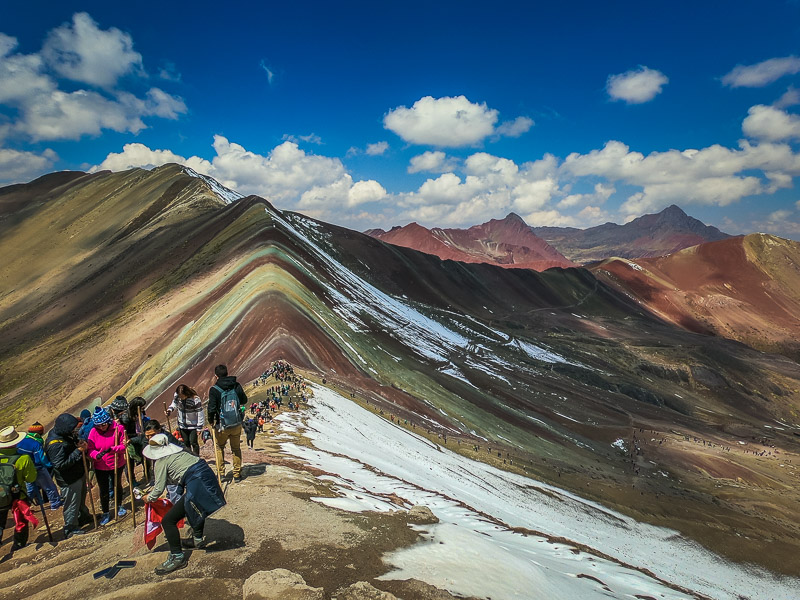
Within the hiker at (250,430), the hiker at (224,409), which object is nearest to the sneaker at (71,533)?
the hiker at (224,409)

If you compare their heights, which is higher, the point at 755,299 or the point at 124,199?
the point at 124,199

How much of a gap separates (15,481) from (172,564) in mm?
4583

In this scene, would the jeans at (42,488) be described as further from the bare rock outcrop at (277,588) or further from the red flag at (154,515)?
the bare rock outcrop at (277,588)

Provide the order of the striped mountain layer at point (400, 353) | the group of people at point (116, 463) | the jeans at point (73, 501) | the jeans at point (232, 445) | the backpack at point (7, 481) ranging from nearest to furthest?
1. the group of people at point (116, 463)
2. the backpack at point (7, 481)
3. the jeans at point (73, 501)
4. the jeans at point (232, 445)
5. the striped mountain layer at point (400, 353)

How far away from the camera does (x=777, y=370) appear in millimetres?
94750

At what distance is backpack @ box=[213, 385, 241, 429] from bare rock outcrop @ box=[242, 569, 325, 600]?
4795 mm

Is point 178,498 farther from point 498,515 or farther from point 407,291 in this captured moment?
point 407,291

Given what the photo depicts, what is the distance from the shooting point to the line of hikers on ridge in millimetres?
7078

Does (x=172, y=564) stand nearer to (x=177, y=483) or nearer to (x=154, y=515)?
(x=154, y=515)

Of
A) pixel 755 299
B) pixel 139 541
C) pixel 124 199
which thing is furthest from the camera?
pixel 755 299

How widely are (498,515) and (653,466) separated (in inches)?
1373

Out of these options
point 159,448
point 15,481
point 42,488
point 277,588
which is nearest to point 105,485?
point 42,488

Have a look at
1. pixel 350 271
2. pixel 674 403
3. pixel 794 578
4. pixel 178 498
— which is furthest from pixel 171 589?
pixel 674 403

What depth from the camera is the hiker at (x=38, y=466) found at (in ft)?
29.4
